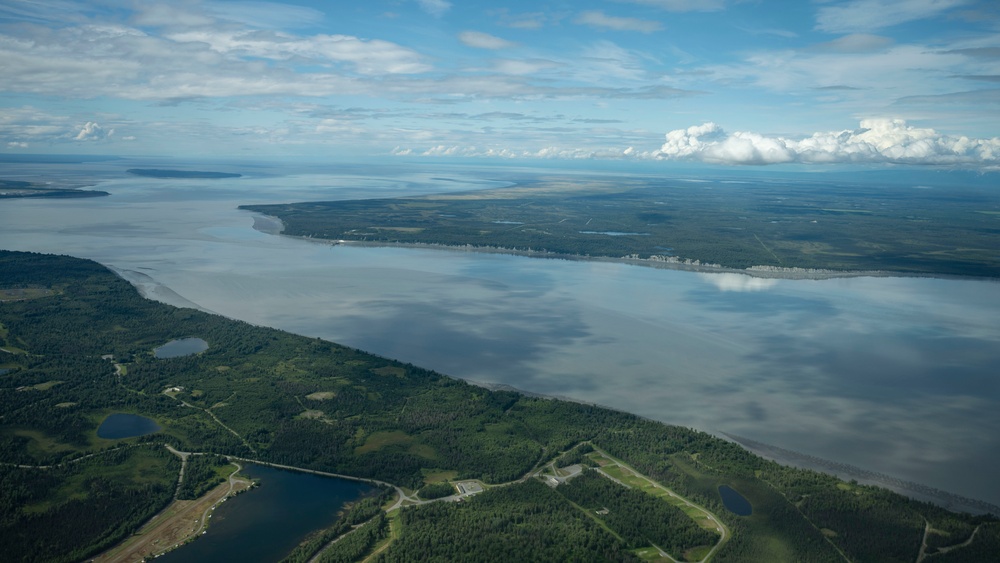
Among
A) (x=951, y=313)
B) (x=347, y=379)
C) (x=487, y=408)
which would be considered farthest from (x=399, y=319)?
(x=951, y=313)

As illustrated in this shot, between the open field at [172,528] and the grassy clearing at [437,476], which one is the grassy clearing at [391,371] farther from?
the open field at [172,528]

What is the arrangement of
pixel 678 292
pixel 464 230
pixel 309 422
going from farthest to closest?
pixel 464 230 < pixel 678 292 < pixel 309 422

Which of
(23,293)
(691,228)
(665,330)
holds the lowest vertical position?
(665,330)

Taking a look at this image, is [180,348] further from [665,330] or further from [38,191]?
[38,191]

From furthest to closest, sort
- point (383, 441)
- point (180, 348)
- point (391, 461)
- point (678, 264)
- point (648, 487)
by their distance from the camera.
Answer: point (678, 264) < point (180, 348) < point (383, 441) < point (391, 461) < point (648, 487)

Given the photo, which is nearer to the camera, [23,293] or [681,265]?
[23,293]

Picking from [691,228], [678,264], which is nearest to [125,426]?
[678,264]

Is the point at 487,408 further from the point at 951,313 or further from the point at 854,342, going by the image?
the point at 951,313

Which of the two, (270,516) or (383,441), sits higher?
(383,441)
